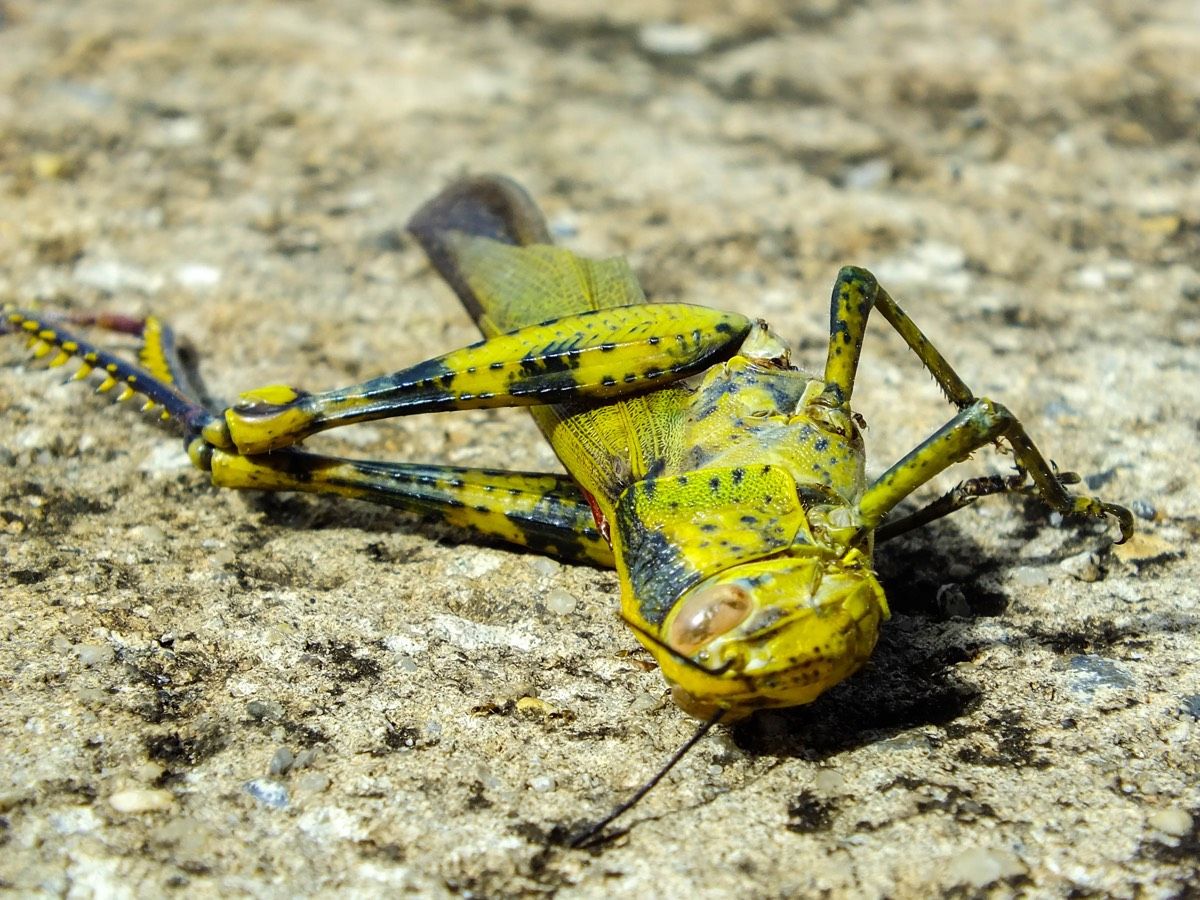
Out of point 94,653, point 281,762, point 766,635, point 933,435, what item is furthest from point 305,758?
point 933,435

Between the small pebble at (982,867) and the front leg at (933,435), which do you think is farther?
the front leg at (933,435)

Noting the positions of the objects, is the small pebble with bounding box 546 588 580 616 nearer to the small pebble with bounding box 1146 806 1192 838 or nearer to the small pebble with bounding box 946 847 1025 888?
the small pebble with bounding box 946 847 1025 888

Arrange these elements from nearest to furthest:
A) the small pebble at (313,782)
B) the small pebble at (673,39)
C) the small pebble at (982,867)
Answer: the small pebble at (982,867), the small pebble at (313,782), the small pebble at (673,39)

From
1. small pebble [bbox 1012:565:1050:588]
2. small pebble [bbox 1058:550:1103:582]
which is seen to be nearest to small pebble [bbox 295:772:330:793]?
small pebble [bbox 1012:565:1050:588]

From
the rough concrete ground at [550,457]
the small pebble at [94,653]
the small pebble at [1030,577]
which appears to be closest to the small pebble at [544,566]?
the rough concrete ground at [550,457]

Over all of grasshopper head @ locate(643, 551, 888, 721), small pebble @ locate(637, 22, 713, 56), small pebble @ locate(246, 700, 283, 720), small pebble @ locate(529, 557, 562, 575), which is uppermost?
small pebble @ locate(637, 22, 713, 56)

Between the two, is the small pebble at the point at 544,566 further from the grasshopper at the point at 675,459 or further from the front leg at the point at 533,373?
the front leg at the point at 533,373

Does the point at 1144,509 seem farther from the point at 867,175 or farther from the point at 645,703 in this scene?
the point at 867,175
